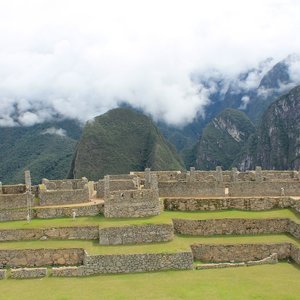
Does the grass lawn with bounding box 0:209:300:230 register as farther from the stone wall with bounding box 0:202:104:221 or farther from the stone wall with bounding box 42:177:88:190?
the stone wall with bounding box 42:177:88:190

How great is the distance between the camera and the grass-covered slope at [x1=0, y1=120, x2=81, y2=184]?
12488 centimetres

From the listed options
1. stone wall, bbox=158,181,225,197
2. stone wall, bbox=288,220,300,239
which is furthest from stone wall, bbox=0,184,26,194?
stone wall, bbox=288,220,300,239

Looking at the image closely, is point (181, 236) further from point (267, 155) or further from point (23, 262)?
point (267, 155)

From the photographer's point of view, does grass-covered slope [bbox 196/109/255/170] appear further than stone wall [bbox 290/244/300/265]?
Yes

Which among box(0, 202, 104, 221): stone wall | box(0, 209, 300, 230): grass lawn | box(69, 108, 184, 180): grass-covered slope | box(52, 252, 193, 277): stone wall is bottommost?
box(52, 252, 193, 277): stone wall

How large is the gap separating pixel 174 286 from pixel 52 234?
23.9 ft

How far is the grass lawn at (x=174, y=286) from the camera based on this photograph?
1598cm

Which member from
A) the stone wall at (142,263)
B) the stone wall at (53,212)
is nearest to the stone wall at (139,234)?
the stone wall at (142,263)

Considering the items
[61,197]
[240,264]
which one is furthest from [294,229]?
[61,197]

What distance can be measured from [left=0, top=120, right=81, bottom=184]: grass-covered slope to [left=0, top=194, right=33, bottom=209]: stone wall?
87.4 m

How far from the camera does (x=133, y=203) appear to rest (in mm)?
23234

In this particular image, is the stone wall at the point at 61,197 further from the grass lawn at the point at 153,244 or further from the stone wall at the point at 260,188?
the stone wall at the point at 260,188

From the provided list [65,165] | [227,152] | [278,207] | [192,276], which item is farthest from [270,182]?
[227,152]

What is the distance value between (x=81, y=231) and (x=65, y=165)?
364 feet
